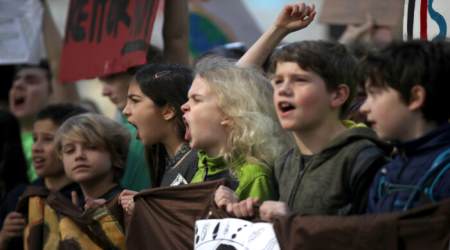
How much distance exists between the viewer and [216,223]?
217 inches

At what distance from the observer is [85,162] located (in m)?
7.27

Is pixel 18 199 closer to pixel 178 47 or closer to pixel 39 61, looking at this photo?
pixel 178 47

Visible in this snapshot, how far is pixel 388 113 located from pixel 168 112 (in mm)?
2000

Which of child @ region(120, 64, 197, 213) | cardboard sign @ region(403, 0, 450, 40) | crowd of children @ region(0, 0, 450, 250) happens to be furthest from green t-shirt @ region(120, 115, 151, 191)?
cardboard sign @ region(403, 0, 450, 40)

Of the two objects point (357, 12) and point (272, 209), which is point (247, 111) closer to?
point (272, 209)

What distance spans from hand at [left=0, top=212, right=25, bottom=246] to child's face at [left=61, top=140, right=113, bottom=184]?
0.34m

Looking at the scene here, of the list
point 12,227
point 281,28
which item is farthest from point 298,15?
point 12,227

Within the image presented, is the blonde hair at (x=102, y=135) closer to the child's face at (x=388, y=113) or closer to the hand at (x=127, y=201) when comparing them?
the hand at (x=127, y=201)

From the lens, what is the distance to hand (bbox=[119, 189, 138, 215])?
6316mm

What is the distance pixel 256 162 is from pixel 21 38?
423 centimetres

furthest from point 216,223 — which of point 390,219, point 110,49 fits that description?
point 110,49

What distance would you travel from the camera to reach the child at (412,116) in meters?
4.73

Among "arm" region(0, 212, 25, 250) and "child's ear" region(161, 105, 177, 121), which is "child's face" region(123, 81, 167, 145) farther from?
"arm" region(0, 212, 25, 250)

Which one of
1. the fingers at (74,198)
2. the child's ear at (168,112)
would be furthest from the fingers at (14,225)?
the child's ear at (168,112)
